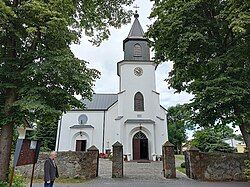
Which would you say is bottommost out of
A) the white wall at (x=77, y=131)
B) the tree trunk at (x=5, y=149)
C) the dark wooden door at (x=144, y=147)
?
the tree trunk at (x=5, y=149)

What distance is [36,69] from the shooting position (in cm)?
812

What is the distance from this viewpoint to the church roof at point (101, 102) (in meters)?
32.0

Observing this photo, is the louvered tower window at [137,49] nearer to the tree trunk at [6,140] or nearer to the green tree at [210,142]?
the green tree at [210,142]

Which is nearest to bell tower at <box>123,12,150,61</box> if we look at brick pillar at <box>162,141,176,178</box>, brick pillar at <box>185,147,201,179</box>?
brick pillar at <box>162,141,176,178</box>

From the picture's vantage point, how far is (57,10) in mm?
8469

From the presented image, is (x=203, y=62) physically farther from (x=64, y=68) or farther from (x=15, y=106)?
(x=15, y=106)

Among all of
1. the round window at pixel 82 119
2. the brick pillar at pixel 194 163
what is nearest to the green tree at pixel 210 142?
the brick pillar at pixel 194 163

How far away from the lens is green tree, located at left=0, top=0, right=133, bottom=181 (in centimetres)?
806

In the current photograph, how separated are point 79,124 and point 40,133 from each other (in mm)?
7770

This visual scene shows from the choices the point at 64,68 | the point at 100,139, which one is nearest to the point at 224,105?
the point at 64,68

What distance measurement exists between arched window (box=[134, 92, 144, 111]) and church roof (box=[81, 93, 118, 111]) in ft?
18.2

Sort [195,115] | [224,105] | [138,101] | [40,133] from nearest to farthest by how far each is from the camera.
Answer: [224,105] → [195,115] → [138,101] → [40,133]

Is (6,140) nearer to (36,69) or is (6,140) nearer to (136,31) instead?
(36,69)

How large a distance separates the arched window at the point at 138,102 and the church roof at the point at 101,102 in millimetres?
5542
